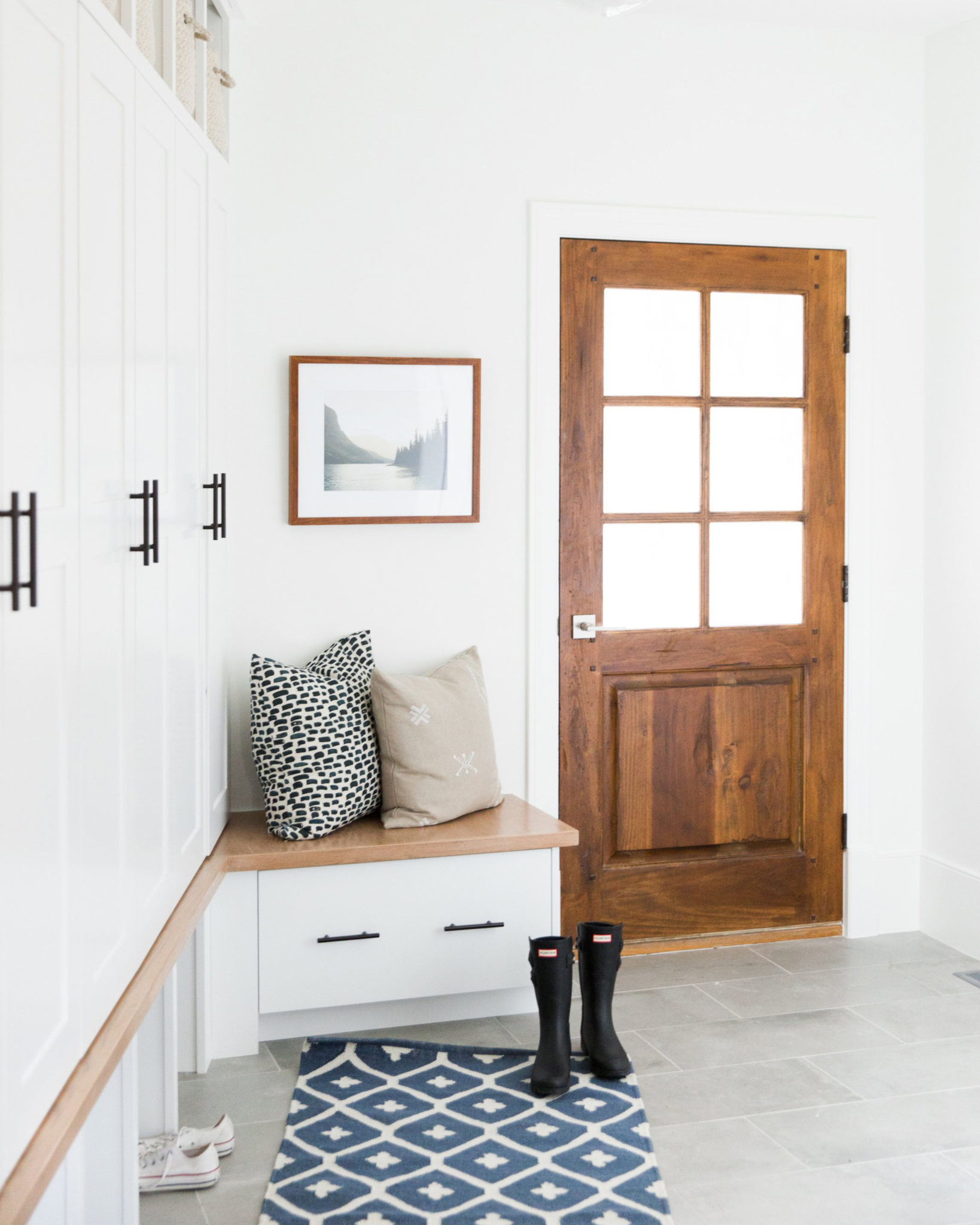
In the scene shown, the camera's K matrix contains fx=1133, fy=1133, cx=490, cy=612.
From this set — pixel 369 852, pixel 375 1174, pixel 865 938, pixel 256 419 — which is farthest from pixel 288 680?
pixel 865 938

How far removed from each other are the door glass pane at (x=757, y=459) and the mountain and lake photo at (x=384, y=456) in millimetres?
845

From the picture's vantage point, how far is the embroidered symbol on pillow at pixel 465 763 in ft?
9.57

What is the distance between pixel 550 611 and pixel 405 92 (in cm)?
149

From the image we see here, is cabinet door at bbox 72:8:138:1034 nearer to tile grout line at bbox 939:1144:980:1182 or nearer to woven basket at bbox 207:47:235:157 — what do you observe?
woven basket at bbox 207:47:235:157

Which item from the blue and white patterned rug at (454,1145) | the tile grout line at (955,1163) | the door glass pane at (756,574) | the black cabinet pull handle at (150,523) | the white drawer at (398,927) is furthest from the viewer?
the door glass pane at (756,574)

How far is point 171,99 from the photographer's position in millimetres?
2129

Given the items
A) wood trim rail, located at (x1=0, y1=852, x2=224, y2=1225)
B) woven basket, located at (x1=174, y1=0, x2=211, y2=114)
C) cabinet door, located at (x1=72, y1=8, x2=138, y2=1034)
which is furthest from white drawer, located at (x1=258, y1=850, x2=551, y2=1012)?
woven basket, located at (x1=174, y1=0, x2=211, y2=114)

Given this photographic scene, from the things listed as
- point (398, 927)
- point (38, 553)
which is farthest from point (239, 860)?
point (38, 553)

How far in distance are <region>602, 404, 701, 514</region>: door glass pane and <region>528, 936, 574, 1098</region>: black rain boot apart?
132 cm

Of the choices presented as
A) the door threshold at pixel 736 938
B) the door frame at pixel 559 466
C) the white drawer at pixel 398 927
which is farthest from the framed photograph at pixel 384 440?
the door threshold at pixel 736 938

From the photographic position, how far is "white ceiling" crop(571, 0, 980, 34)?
3176mm

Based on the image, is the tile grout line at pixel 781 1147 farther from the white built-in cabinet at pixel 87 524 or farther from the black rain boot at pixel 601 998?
the white built-in cabinet at pixel 87 524

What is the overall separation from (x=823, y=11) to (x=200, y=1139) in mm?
3305

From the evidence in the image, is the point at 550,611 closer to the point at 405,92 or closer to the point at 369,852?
the point at 369,852
